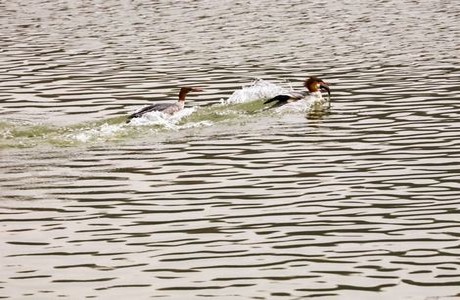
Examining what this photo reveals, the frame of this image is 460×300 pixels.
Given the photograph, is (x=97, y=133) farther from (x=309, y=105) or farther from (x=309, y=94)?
(x=309, y=94)

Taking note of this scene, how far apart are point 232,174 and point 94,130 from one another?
5520 mm

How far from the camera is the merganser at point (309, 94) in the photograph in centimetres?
2819

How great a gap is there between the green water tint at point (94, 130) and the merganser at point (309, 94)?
2.85 ft

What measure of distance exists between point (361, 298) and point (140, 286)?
8.42 feet

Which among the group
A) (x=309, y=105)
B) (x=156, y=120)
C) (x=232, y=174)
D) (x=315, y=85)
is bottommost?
(x=309, y=105)

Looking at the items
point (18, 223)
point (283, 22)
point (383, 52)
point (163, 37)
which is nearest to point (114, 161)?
point (18, 223)

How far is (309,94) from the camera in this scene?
2881cm

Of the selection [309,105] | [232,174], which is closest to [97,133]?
[232,174]

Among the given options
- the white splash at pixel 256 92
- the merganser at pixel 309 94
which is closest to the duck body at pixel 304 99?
the merganser at pixel 309 94

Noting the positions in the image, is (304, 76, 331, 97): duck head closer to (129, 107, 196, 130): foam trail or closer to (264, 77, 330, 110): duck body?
(264, 77, 330, 110): duck body

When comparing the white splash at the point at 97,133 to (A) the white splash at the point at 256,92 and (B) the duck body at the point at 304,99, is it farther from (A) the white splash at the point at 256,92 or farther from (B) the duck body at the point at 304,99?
(B) the duck body at the point at 304,99

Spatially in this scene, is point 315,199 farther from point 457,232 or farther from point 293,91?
point 293,91

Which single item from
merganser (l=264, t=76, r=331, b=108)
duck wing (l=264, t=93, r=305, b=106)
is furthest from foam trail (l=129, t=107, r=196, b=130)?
merganser (l=264, t=76, r=331, b=108)

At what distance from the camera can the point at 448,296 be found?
13.4m
